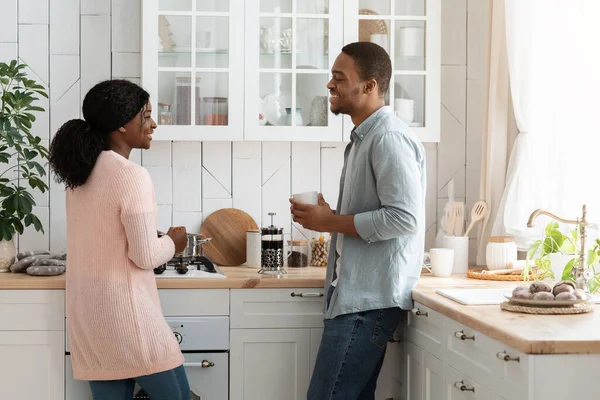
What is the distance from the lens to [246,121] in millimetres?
3447

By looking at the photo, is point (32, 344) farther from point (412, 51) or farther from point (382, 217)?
point (412, 51)

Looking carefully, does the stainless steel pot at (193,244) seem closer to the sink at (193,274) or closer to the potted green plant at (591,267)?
the sink at (193,274)

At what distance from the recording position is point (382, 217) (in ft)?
8.55

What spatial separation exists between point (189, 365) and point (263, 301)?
358 millimetres

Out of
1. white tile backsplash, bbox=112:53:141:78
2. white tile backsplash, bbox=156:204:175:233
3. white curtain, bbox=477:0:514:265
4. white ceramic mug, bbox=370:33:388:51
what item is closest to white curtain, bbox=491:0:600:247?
white curtain, bbox=477:0:514:265

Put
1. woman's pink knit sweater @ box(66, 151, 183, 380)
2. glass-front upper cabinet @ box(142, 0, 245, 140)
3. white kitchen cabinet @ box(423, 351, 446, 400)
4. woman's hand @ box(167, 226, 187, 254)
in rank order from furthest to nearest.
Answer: glass-front upper cabinet @ box(142, 0, 245, 140), woman's hand @ box(167, 226, 187, 254), white kitchen cabinet @ box(423, 351, 446, 400), woman's pink knit sweater @ box(66, 151, 183, 380)

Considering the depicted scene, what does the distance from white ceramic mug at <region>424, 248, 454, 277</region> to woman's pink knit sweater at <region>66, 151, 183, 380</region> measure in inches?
47.4

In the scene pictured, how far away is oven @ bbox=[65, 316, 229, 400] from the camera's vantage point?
10.3ft

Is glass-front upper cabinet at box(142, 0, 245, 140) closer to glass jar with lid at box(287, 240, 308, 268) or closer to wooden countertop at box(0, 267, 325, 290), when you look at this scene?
glass jar with lid at box(287, 240, 308, 268)

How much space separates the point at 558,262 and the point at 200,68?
1.57 m

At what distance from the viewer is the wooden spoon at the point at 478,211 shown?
11.8 feet

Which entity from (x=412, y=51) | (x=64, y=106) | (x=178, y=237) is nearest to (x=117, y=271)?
(x=178, y=237)

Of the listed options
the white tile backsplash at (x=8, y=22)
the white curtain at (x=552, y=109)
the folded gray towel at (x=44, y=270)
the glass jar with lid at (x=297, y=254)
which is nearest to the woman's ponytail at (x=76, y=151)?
the folded gray towel at (x=44, y=270)

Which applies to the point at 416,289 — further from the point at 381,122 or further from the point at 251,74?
the point at 251,74
